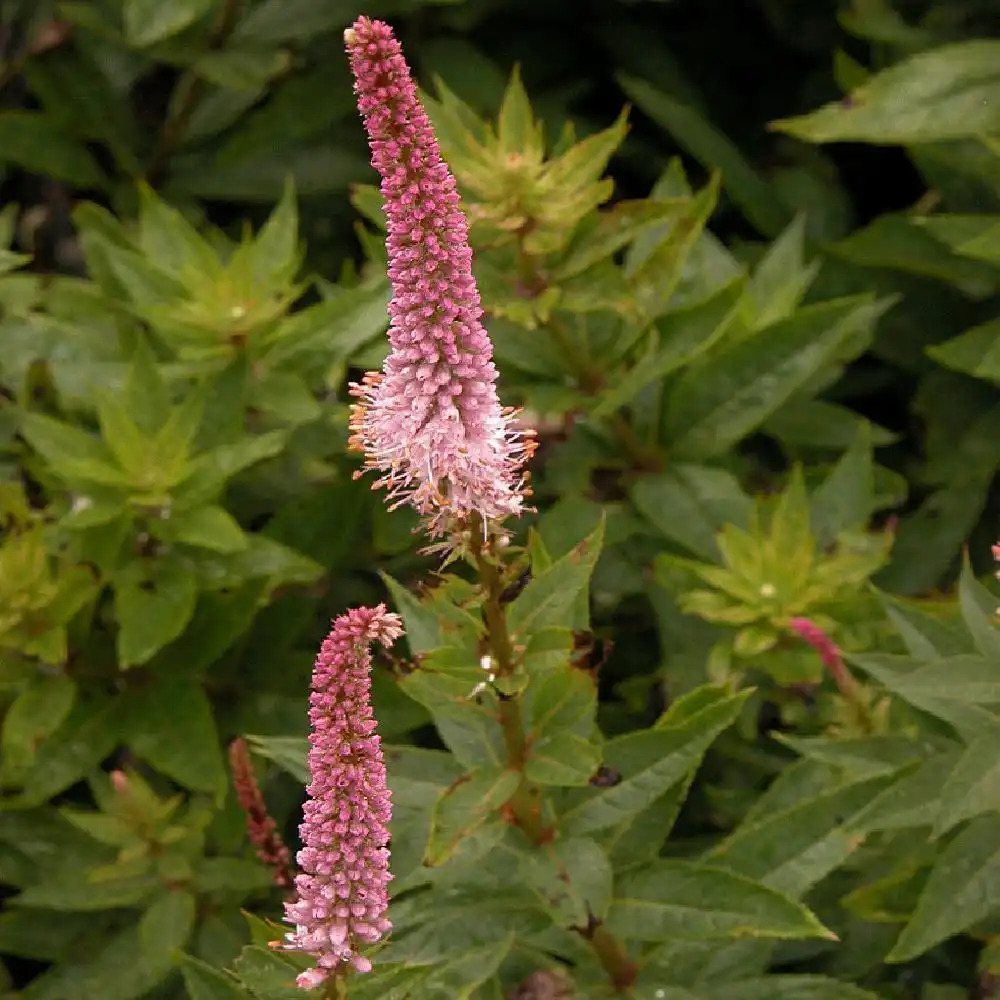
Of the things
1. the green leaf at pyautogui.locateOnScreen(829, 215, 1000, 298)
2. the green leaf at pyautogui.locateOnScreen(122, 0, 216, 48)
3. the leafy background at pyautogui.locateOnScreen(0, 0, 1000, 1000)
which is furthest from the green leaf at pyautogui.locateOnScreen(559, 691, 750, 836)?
the green leaf at pyautogui.locateOnScreen(122, 0, 216, 48)

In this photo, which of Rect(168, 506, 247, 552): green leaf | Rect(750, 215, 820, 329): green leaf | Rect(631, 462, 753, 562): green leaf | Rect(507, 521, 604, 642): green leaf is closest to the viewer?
Rect(507, 521, 604, 642): green leaf

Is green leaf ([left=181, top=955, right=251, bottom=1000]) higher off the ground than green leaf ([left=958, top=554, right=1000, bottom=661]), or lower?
lower

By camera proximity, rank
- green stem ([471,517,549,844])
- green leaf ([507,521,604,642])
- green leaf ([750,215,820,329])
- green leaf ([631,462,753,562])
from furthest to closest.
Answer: green leaf ([750,215,820,329])
green leaf ([631,462,753,562])
green leaf ([507,521,604,642])
green stem ([471,517,549,844])

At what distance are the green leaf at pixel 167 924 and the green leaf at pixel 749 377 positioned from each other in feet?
4.51

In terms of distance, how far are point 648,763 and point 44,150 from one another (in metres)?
2.59

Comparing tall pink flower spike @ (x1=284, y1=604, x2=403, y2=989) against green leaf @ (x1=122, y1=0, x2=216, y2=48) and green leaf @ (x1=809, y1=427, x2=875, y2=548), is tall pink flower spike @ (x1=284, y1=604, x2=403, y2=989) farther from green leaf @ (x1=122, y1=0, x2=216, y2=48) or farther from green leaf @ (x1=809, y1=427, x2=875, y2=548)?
green leaf @ (x1=122, y1=0, x2=216, y2=48)

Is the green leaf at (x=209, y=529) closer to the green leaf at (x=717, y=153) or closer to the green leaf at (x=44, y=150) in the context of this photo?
the green leaf at (x=44, y=150)

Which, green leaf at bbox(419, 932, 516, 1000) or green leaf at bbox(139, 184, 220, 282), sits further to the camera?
green leaf at bbox(139, 184, 220, 282)

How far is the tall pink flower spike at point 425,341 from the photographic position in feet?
4.69

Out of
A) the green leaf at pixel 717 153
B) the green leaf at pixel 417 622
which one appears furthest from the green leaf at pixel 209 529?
the green leaf at pixel 717 153

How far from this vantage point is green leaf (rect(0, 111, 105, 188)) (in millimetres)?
3715

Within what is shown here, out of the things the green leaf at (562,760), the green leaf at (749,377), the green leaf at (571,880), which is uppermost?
the green leaf at (749,377)

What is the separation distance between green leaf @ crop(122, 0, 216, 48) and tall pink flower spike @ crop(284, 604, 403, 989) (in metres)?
2.29

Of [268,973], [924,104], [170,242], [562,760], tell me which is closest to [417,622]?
[562,760]
